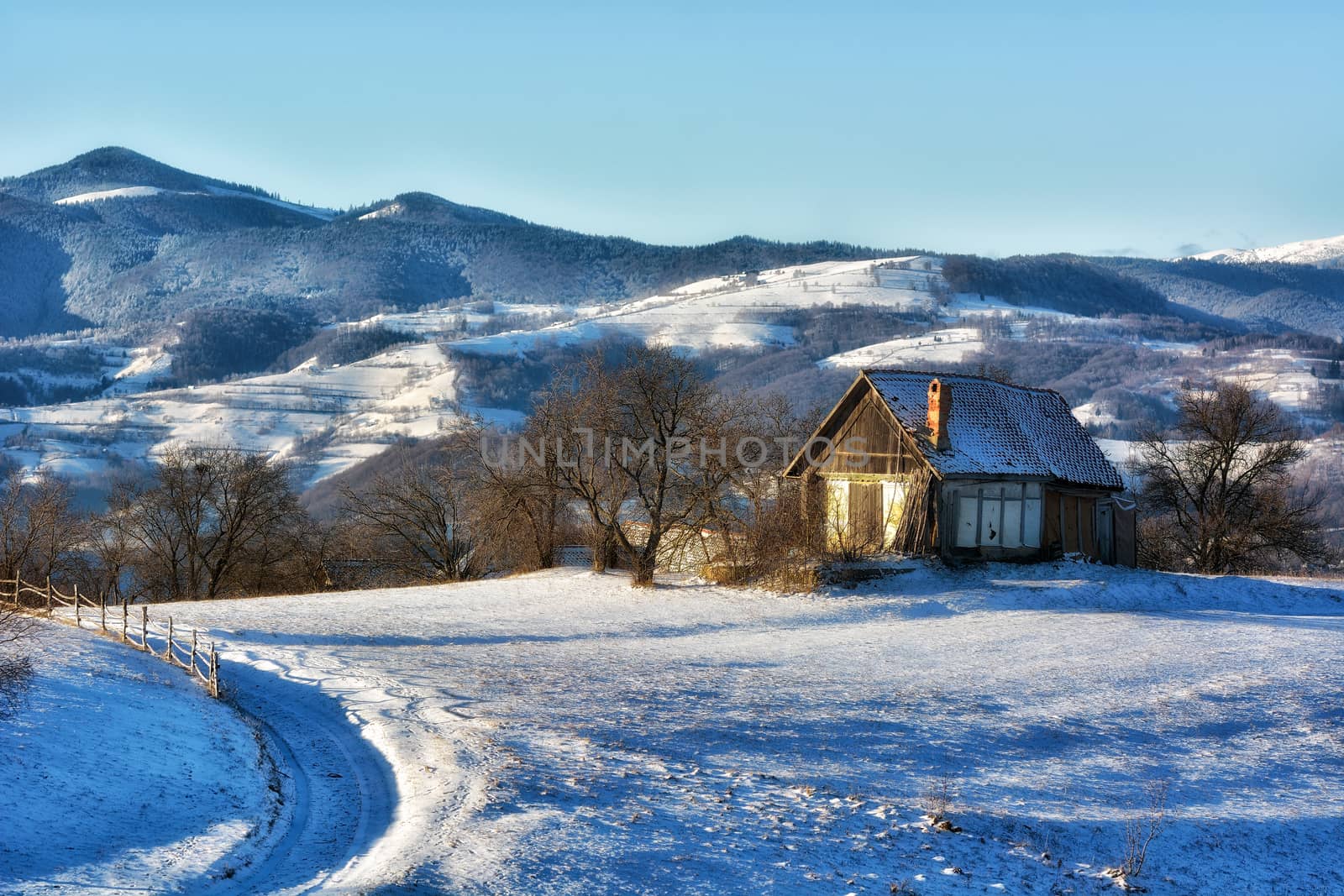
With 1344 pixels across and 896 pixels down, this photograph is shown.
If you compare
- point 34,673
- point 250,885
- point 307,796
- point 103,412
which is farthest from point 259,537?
point 103,412

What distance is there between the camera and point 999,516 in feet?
127

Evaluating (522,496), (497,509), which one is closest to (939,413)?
(522,496)

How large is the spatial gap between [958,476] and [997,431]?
4276mm

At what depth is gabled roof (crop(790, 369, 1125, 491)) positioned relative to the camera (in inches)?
1531

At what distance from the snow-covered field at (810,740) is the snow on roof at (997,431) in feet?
21.5

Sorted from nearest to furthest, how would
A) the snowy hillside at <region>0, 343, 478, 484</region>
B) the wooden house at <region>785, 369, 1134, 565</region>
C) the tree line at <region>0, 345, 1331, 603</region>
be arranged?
the wooden house at <region>785, 369, 1134, 565</region> < the tree line at <region>0, 345, 1331, 603</region> < the snowy hillside at <region>0, 343, 478, 484</region>

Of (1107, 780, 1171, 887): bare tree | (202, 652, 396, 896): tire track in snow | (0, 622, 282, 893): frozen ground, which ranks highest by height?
(0, 622, 282, 893): frozen ground

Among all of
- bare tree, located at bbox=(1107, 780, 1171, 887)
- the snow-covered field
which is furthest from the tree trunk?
bare tree, located at bbox=(1107, 780, 1171, 887)

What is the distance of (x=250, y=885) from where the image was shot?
11641mm

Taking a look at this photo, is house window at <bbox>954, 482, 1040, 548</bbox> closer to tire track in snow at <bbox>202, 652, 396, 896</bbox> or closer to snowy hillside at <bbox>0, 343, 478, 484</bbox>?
tire track in snow at <bbox>202, 652, 396, 896</bbox>

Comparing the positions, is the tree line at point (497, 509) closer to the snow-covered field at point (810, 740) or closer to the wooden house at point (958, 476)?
the wooden house at point (958, 476)

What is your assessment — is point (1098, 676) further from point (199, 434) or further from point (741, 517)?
point (199, 434)

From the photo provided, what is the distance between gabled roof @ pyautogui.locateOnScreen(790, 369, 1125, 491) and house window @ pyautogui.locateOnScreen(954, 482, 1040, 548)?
78 centimetres

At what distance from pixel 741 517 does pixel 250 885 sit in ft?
102
